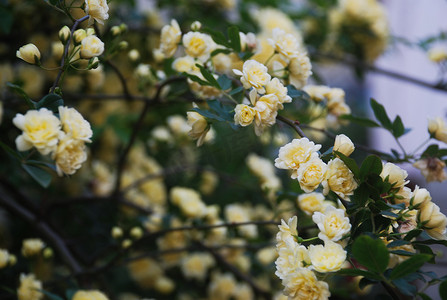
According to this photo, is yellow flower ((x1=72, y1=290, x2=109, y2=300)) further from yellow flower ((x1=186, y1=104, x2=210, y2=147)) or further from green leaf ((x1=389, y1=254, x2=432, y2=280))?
green leaf ((x1=389, y1=254, x2=432, y2=280))

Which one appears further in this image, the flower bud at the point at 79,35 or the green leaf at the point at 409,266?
the flower bud at the point at 79,35

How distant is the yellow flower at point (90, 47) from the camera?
64cm

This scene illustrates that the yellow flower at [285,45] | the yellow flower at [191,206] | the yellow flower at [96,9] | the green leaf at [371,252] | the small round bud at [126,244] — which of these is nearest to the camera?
the green leaf at [371,252]

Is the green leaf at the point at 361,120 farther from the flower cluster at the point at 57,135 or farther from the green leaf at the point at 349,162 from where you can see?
the flower cluster at the point at 57,135

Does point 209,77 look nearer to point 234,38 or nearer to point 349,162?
point 234,38

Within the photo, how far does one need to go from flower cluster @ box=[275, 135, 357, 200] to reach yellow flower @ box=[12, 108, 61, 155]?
0.29 meters

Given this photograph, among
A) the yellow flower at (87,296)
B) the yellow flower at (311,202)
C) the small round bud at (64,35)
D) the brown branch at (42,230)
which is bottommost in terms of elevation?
the brown branch at (42,230)

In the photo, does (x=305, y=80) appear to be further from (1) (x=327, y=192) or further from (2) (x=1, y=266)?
(2) (x=1, y=266)

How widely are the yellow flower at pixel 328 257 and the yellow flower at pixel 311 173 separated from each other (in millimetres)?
77

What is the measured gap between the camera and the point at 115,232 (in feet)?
3.17

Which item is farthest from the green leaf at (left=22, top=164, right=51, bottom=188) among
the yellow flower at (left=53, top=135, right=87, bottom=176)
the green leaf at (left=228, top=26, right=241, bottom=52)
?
the green leaf at (left=228, top=26, right=241, bottom=52)

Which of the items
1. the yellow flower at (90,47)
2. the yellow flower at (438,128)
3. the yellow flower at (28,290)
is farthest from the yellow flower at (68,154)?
the yellow flower at (438,128)

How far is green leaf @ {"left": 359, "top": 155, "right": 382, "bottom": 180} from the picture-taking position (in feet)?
1.89

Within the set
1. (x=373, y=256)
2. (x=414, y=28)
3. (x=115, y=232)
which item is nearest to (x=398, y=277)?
(x=373, y=256)
